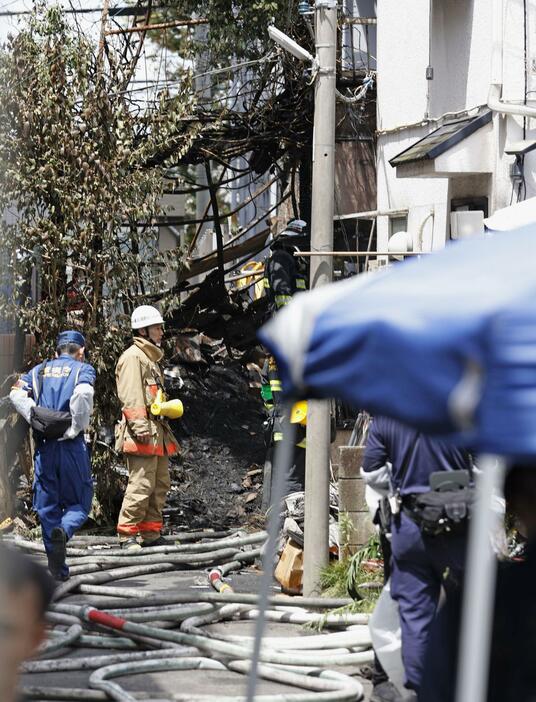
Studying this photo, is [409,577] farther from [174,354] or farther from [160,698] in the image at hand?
[174,354]

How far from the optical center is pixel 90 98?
12.3 metres

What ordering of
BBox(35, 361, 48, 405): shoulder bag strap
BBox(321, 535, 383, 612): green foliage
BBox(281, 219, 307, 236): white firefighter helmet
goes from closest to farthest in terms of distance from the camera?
BBox(321, 535, 383, 612): green foliage → BBox(35, 361, 48, 405): shoulder bag strap → BBox(281, 219, 307, 236): white firefighter helmet

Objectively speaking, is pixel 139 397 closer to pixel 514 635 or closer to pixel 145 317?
pixel 145 317

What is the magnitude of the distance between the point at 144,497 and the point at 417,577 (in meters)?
5.50

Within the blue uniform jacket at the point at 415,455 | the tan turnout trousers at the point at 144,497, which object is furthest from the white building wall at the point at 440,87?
the blue uniform jacket at the point at 415,455

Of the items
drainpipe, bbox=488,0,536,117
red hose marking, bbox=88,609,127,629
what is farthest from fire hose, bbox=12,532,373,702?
drainpipe, bbox=488,0,536,117

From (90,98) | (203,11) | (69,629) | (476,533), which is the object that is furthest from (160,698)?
(203,11)

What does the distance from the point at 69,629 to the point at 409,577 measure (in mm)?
2783

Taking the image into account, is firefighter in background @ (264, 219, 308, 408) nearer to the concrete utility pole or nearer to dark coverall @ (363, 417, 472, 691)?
the concrete utility pole

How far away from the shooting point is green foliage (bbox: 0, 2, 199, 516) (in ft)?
40.0

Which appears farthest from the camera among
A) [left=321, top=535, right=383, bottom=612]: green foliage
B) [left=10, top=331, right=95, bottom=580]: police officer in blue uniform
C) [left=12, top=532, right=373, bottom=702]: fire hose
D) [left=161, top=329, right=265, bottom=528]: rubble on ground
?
[left=161, top=329, right=265, bottom=528]: rubble on ground

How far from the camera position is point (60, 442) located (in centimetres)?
935

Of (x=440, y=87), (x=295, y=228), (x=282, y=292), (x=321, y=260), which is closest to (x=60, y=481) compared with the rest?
(x=321, y=260)

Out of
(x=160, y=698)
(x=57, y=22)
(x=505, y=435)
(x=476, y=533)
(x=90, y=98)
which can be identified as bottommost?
(x=160, y=698)
